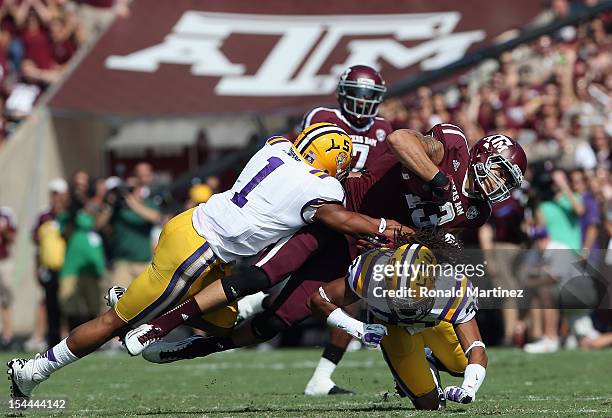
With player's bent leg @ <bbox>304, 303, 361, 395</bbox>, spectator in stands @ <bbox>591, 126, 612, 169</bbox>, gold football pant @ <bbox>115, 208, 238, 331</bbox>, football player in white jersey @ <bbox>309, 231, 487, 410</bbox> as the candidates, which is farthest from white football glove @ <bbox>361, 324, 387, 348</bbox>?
spectator in stands @ <bbox>591, 126, 612, 169</bbox>

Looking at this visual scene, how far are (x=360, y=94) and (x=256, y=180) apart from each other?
199cm

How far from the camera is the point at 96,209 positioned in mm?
13898

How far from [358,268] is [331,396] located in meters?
1.69

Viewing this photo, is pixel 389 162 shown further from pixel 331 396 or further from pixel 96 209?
pixel 96 209

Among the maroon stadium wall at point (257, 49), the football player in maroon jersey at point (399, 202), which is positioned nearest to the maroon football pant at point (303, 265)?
the football player in maroon jersey at point (399, 202)

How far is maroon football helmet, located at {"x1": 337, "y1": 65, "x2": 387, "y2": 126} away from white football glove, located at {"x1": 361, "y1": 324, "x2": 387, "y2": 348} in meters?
2.40

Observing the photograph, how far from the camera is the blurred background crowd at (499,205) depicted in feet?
41.2

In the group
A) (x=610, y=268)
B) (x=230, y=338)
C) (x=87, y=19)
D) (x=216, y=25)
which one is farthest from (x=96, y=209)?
(x=230, y=338)

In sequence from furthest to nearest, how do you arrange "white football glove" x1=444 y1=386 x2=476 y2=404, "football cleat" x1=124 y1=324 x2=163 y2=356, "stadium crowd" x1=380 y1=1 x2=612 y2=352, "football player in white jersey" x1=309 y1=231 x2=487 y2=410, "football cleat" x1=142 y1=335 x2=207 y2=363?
"stadium crowd" x1=380 y1=1 x2=612 y2=352 < "football cleat" x1=142 y1=335 x2=207 y2=363 < "football cleat" x1=124 y1=324 x2=163 y2=356 < "football player in white jersey" x1=309 y1=231 x2=487 y2=410 < "white football glove" x1=444 y1=386 x2=476 y2=404

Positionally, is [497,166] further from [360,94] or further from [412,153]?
[360,94]

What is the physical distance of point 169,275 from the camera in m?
6.88

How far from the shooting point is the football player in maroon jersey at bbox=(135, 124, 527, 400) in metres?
6.80

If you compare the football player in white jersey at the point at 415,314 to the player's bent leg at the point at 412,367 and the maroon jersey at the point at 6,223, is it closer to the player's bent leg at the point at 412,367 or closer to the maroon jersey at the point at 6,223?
the player's bent leg at the point at 412,367

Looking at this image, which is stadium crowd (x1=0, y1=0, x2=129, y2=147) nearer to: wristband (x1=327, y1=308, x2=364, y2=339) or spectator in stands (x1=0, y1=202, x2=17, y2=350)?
spectator in stands (x1=0, y1=202, x2=17, y2=350)
